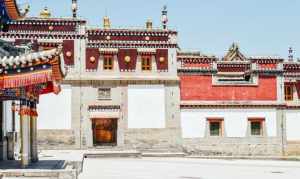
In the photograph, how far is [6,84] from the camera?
1617 cm

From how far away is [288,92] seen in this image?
127 ft

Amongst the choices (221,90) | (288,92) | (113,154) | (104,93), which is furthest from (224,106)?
(113,154)

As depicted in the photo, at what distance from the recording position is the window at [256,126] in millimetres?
36469

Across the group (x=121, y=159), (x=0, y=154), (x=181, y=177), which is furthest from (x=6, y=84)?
(x=121, y=159)

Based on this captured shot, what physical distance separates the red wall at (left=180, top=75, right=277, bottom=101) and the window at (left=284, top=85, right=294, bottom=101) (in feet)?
6.13

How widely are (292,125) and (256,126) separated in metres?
2.52

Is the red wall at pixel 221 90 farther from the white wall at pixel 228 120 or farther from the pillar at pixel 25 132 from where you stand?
the pillar at pixel 25 132

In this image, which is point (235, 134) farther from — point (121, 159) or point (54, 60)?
point (54, 60)

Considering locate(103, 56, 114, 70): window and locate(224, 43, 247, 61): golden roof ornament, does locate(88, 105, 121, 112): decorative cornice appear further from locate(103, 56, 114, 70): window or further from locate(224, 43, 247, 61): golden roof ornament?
locate(224, 43, 247, 61): golden roof ornament

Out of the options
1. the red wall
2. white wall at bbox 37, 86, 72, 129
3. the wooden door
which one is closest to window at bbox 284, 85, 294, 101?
the red wall

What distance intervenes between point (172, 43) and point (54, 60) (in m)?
19.7

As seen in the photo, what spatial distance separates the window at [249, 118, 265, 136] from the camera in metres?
36.5

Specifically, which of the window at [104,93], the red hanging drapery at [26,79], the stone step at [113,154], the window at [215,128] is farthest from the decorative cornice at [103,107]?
the red hanging drapery at [26,79]

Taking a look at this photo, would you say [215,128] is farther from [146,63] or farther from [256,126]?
[146,63]
